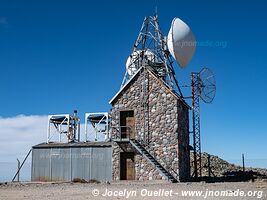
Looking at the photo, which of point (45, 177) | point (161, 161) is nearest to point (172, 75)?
point (161, 161)

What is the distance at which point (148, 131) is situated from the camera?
27.8 metres

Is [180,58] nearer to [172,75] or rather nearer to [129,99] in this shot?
[172,75]

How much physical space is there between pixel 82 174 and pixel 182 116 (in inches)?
332

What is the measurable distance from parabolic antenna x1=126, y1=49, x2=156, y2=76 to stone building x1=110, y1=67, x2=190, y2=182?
256 centimetres

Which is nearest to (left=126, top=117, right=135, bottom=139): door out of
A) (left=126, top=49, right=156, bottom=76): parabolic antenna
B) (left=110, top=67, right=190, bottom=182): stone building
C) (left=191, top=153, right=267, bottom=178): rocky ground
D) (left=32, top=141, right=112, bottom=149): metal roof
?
(left=110, top=67, right=190, bottom=182): stone building

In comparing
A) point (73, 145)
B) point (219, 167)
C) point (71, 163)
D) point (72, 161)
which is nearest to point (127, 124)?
point (73, 145)

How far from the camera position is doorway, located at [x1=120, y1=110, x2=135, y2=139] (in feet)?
93.8

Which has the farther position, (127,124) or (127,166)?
(127,124)

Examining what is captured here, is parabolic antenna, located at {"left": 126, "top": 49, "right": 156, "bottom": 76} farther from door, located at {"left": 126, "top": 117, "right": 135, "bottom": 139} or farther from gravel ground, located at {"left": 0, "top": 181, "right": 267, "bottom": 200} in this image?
gravel ground, located at {"left": 0, "top": 181, "right": 267, "bottom": 200}

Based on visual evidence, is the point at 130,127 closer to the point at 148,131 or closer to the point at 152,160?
the point at 148,131

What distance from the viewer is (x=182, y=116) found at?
28703 millimetres

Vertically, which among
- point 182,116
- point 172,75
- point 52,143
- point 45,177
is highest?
point 172,75

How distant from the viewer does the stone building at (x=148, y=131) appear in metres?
26.9

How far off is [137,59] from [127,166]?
28.8ft
